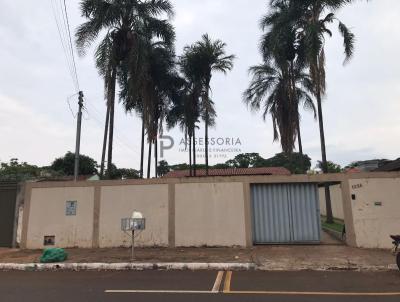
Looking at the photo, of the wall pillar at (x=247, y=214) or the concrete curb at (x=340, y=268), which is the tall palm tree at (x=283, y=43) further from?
the concrete curb at (x=340, y=268)

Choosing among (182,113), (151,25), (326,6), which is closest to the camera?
(151,25)

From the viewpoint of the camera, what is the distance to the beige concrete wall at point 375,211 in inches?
489

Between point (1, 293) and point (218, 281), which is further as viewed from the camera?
point (218, 281)

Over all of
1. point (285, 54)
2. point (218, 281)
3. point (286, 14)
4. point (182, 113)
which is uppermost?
point (286, 14)

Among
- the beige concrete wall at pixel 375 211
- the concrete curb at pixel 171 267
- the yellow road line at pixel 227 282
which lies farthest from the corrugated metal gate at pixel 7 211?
the beige concrete wall at pixel 375 211

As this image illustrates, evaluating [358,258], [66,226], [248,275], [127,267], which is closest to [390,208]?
[358,258]

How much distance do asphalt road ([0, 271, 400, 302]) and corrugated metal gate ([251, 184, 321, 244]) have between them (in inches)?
155

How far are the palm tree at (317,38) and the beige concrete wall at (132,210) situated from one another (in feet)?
34.4

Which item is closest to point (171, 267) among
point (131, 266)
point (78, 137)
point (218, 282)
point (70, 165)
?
point (131, 266)

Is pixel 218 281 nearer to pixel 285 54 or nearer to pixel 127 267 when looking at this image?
pixel 127 267

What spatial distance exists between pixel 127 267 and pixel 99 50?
444 inches

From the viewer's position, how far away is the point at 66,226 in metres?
13.6

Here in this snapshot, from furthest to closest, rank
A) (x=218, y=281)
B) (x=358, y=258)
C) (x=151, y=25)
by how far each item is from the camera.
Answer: (x=151, y=25), (x=358, y=258), (x=218, y=281)

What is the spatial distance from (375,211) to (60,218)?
1072 centimetres
